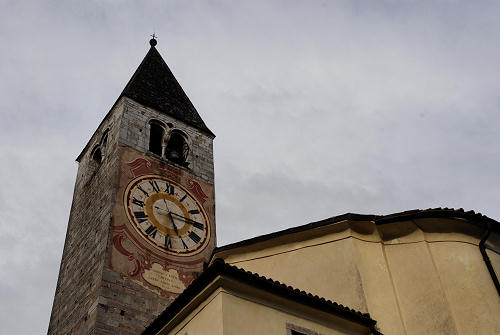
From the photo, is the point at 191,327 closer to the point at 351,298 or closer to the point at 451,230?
the point at 351,298

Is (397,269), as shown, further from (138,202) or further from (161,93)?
(161,93)

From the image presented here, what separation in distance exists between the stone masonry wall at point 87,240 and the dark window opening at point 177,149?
5.58 feet

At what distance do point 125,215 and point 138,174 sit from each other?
1683mm

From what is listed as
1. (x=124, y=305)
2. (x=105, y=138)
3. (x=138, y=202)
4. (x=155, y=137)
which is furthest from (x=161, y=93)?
(x=124, y=305)

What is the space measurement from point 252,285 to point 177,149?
1248 centimetres

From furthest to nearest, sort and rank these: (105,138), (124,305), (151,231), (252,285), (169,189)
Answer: (105,138), (169,189), (151,231), (124,305), (252,285)

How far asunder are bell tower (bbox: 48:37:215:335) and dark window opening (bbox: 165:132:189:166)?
31 millimetres

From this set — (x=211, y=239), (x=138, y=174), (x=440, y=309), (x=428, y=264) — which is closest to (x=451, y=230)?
(x=428, y=264)

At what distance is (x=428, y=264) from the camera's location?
33.9ft

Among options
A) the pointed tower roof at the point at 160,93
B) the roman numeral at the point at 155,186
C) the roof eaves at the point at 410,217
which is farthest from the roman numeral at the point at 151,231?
the roof eaves at the point at 410,217

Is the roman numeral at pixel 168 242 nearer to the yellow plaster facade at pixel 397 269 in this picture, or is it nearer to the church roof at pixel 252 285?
the yellow plaster facade at pixel 397 269

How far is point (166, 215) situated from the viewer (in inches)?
679

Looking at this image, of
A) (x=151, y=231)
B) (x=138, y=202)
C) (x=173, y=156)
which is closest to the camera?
(x=151, y=231)

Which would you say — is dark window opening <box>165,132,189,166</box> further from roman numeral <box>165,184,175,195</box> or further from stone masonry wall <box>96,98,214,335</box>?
stone masonry wall <box>96,98,214,335</box>
